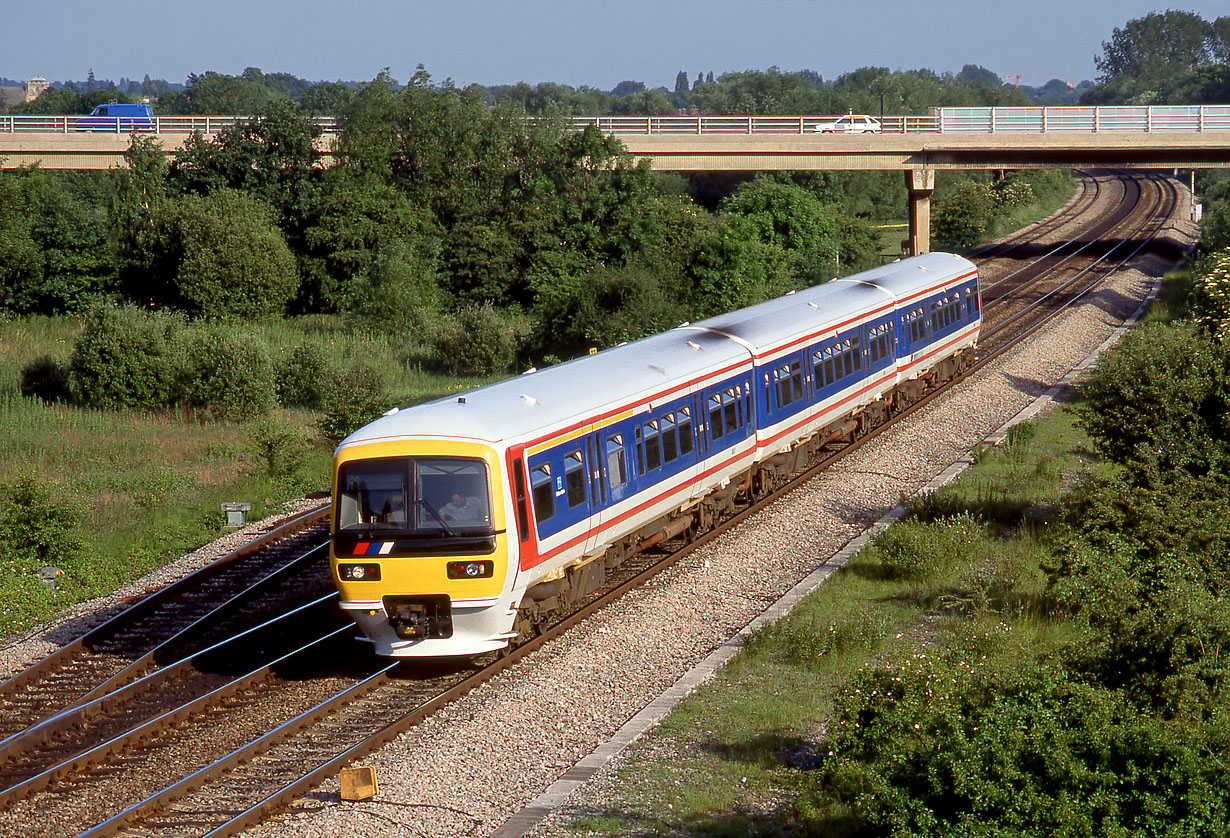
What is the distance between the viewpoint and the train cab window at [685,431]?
675 inches

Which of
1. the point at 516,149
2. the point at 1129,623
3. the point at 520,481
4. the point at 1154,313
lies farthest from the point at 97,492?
the point at 516,149

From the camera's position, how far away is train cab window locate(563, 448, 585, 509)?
1418 cm

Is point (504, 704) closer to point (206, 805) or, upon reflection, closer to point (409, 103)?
point (206, 805)

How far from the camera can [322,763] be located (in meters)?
11.2

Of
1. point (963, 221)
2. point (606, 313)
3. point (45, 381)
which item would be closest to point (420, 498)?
point (606, 313)

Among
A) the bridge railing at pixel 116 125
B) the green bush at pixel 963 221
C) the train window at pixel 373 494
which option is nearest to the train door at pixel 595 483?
the train window at pixel 373 494

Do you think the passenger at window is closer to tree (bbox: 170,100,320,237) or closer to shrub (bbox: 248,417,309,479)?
shrub (bbox: 248,417,309,479)

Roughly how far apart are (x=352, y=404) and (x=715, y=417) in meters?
9.99

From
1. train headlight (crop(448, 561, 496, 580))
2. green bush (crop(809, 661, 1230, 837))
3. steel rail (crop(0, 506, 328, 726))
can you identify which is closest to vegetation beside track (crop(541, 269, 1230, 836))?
green bush (crop(809, 661, 1230, 837))

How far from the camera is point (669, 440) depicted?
662 inches

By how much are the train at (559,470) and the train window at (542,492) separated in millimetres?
22

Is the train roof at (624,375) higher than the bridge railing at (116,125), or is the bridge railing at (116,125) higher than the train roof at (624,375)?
the bridge railing at (116,125)

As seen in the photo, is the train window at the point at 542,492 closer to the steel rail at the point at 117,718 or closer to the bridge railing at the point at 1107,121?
the steel rail at the point at 117,718

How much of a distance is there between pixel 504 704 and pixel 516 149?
147 ft
